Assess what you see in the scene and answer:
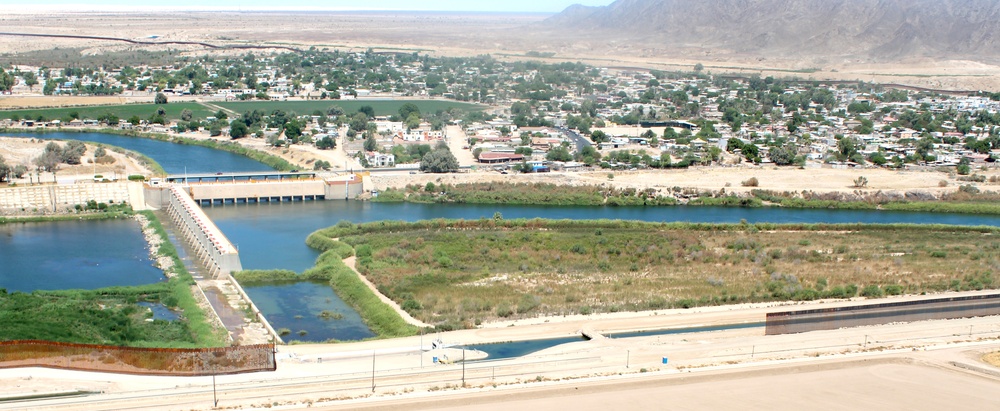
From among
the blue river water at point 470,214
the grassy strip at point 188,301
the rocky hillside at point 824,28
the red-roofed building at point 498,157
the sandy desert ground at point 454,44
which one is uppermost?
the rocky hillside at point 824,28

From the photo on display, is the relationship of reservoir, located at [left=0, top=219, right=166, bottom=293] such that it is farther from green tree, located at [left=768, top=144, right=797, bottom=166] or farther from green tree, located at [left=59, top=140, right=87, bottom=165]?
green tree, located at [left=768, top=144, right=797, bottom=166]

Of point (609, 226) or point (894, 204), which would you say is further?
point (894, 204)

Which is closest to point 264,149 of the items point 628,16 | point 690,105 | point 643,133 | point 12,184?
point 12,184

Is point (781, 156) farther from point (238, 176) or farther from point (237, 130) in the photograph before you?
point (237, 130)

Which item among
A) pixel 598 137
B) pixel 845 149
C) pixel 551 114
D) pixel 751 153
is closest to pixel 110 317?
pixel 598 137

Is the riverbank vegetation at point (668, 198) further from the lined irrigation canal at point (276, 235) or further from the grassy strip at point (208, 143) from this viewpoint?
the grassy strip at point (208, 143)

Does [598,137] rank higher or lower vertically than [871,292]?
higher

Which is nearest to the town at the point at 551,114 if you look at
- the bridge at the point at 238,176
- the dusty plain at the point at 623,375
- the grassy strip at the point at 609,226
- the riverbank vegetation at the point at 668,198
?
the bridge at the point at 238,176

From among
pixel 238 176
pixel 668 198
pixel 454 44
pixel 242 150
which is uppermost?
pixel 454 44
